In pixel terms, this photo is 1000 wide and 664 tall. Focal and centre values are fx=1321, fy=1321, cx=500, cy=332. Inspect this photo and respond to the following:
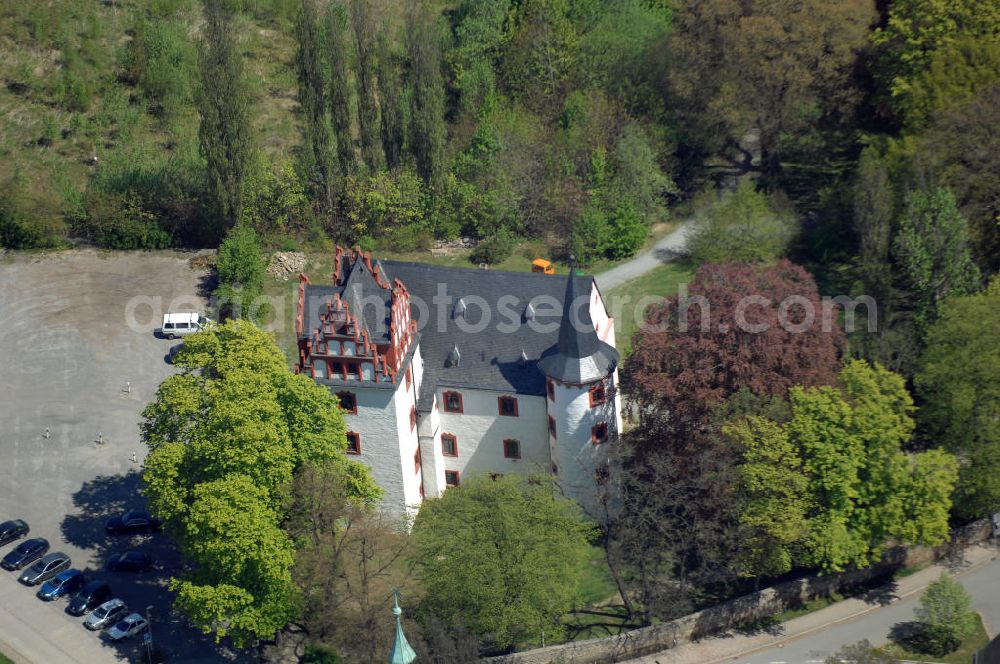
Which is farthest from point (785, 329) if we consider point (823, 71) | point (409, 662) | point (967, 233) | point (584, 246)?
point (823, 71)

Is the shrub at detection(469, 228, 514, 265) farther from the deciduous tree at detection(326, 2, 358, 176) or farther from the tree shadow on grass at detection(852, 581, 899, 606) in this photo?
the tree shadow on grass at detection(852, 581, 899, 606)

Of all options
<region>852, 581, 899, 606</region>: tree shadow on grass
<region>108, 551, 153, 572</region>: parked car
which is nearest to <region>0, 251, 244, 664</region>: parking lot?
<region>108, 551, 153, 572</region>: parked car

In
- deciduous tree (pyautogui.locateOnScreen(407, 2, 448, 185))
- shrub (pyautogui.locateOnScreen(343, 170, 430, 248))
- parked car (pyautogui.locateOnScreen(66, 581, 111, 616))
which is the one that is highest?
deciduous tree (pyautogui.locateOnScreen(407, 2, 448, 185))

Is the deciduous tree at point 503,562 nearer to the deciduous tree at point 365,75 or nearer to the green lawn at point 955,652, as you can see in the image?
the green lawn at point 955,652

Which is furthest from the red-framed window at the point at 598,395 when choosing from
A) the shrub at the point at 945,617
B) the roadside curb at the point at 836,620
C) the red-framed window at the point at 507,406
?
the shrub at the point at 945,617

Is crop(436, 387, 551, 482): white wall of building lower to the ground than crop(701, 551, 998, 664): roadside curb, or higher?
higher

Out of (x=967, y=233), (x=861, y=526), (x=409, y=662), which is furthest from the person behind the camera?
(x=967, y=233)

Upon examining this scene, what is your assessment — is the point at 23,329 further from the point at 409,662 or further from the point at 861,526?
the point at 861,526
